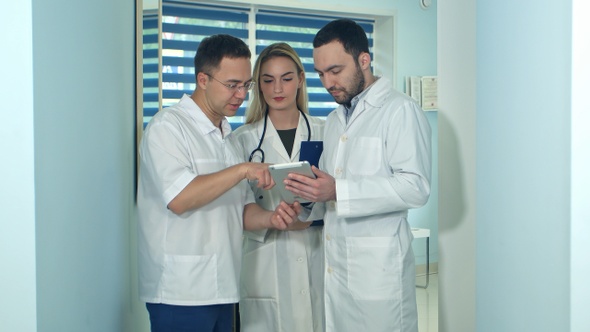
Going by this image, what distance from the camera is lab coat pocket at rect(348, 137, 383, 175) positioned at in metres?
1.75

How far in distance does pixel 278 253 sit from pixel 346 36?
88 centimetres

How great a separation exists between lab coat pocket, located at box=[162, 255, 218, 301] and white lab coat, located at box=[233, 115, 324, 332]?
510 millimetres

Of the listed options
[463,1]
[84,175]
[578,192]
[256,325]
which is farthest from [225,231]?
[463,1]

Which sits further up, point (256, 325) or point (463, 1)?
point (463, 1)

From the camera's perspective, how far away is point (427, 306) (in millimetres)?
4031

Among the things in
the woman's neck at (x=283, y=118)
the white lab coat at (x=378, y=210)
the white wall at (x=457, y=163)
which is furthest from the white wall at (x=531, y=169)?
the woman's neck at (x=283, y=118)

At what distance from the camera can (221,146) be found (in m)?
1.84

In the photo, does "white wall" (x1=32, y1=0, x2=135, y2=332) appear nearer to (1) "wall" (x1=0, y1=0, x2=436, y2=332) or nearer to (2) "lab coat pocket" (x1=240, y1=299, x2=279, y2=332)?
(1) "wall" (x1=0, y1=0, x2=436, y2=332)

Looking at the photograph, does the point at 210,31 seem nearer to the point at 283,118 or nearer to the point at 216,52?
the point at 283,118

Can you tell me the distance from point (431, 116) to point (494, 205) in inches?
143

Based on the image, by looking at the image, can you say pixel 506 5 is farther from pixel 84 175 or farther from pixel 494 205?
pixel 84 175

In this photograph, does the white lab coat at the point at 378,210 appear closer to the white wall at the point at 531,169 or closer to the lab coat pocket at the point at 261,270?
the white wall at the point at 531,169

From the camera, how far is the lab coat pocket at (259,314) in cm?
220

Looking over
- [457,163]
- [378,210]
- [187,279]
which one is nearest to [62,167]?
[187,279]
